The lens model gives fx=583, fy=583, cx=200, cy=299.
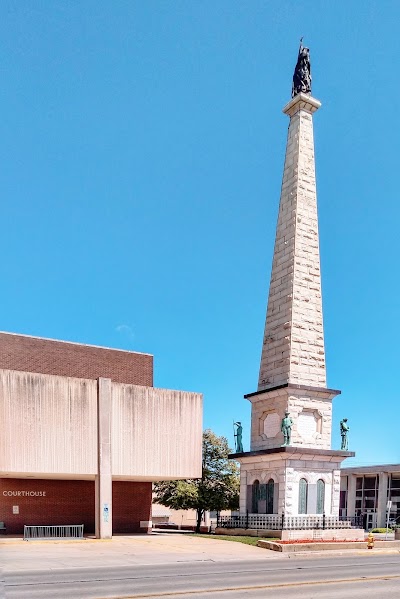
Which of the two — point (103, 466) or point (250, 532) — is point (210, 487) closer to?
point (250, 532)

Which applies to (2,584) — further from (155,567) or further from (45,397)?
(45,397)

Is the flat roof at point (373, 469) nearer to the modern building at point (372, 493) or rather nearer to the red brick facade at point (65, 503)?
the modern building at point (372, 493)

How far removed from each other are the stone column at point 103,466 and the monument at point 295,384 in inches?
320

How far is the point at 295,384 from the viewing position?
3158cm

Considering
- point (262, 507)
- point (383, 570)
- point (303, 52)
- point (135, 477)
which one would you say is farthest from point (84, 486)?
point (303, 52)

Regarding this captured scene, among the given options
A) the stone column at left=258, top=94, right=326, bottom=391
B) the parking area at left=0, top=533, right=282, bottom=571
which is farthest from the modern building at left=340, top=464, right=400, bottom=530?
the parking area at left=0, top=533, right=282, bottom=571

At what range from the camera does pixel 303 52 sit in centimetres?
3997

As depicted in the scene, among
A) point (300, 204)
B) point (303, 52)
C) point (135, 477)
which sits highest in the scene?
point (303, 52)

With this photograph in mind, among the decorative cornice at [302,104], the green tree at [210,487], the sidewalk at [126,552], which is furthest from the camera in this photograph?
the green tree at [210,487]

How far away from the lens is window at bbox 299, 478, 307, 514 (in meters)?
30.7

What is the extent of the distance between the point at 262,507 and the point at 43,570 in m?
16.9

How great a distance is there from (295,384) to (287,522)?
7028 mm

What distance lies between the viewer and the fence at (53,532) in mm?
30705

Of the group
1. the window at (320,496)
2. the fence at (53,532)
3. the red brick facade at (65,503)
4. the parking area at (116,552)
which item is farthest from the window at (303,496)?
the fence at (53,532)
